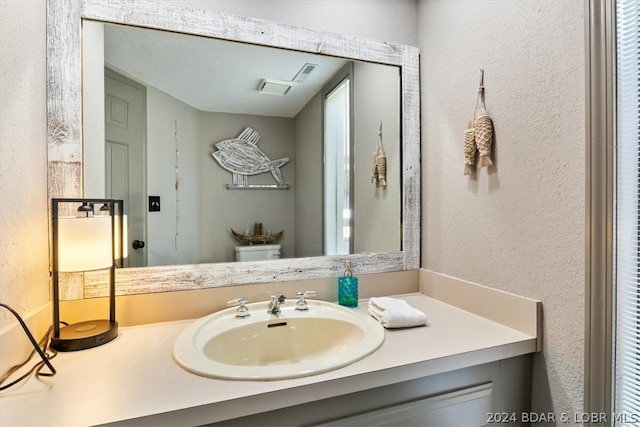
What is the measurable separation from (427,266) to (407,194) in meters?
0.34

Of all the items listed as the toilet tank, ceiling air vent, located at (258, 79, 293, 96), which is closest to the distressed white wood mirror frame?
the toilet tank

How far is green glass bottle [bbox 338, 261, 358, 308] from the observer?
1.26 m

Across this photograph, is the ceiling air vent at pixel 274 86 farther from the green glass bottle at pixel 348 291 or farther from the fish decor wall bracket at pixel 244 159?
the green glass bottle at pixel 348 291

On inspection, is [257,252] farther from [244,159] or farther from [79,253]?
[79,253]

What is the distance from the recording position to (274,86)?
51.9 inches

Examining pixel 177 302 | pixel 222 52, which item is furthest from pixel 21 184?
pixel 222 52

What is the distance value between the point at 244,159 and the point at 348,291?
0.67 metres

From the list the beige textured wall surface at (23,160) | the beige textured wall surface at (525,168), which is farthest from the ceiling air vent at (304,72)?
the beige textured wall surface at (23,160)

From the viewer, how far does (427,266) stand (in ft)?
4.76

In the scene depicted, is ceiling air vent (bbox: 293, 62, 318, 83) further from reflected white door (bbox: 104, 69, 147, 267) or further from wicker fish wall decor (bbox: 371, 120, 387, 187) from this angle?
reflected white door (bbox: 104, 69, 147, 267)

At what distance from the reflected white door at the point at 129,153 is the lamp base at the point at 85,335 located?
0.69 ft

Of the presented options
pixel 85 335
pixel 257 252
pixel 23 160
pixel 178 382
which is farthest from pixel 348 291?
pixel 23 160

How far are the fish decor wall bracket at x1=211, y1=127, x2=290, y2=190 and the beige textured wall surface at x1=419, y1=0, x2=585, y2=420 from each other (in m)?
0.74

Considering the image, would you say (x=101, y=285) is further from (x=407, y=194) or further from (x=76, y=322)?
(x=407, y=194)
